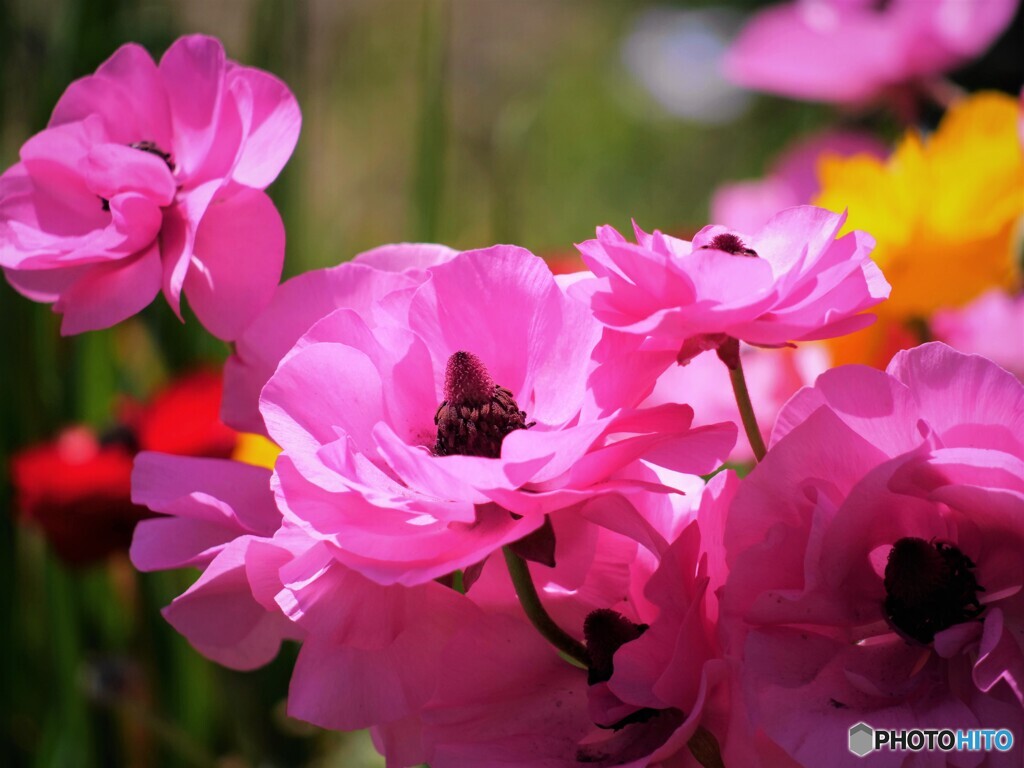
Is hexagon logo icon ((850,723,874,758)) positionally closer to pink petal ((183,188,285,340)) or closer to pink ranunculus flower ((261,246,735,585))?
pink ranunculus flower ((261,246,735,585))

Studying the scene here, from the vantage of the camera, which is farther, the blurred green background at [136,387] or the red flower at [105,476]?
the blurred green background at [136,387]

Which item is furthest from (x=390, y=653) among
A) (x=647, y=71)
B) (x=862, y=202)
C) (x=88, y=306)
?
(x=647, y=71)

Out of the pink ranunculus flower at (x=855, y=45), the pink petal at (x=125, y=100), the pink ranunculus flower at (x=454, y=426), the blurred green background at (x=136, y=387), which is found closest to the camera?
the pink ranunculus flower at (x=454, y=426)

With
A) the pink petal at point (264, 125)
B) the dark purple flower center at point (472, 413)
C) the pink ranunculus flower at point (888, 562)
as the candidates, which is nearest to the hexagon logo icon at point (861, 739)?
the pink ranunculus flower at point (888, 562)

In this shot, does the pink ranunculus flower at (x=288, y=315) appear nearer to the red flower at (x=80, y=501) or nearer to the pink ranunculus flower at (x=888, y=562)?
the pink ranunculus flower at (x=888, y=562)

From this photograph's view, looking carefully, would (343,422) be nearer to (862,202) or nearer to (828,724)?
(828,724)

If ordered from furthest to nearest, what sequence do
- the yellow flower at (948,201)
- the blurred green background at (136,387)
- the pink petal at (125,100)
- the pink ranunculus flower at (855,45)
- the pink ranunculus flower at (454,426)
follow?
the blurred green background at (136,387) < the pink ranunculus flower at (855,45) < the yellow flower at (948,201) < the pink petal at (125,100) < the pink ranunculus flower at (454,426)

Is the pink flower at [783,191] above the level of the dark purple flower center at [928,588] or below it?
below

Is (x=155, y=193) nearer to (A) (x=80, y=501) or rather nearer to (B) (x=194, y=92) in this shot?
(B) (x=194, y=92)
